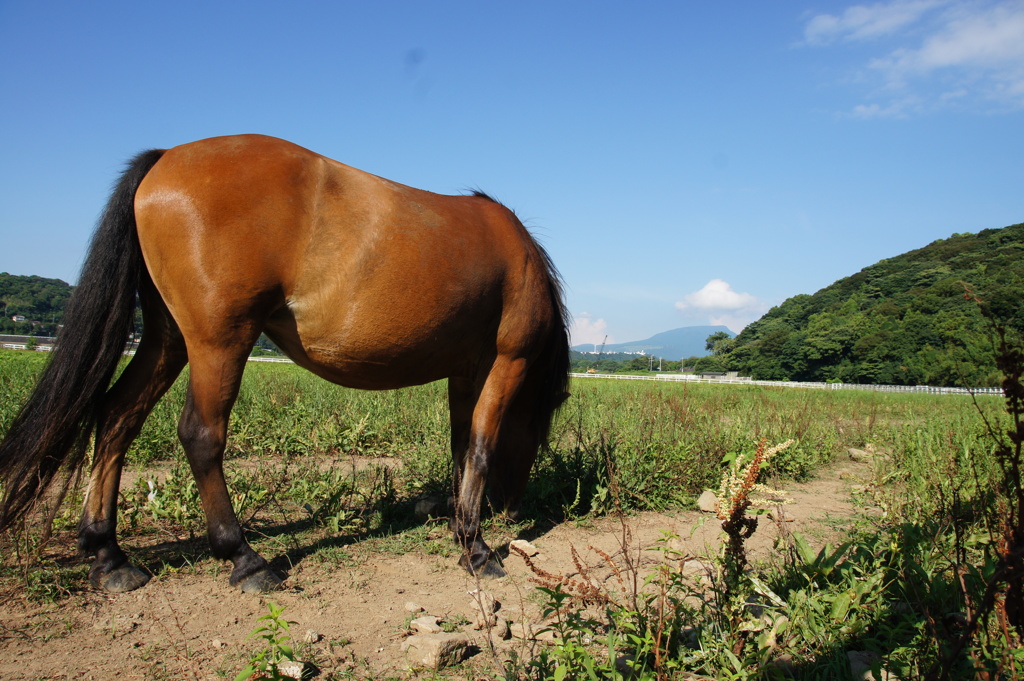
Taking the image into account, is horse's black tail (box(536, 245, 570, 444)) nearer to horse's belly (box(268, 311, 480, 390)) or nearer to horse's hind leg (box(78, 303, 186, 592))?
horse's belly (box(268, 311, 480, 390))

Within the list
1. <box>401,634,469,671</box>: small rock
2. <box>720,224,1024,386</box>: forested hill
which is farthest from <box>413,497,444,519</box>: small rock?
<box>720,224,1024,386</box>: forested hill

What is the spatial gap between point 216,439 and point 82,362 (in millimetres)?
837

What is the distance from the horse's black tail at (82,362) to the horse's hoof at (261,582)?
1.09 m

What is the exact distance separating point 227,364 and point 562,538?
2.70 m

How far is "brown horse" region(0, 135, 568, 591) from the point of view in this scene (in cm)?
→ 311

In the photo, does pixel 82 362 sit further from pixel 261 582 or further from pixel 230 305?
pixel 261 582

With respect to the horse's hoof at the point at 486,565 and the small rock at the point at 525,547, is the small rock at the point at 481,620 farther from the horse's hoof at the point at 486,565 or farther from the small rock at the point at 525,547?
the small rock at the point at 525,547

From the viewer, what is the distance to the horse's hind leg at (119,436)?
315cm

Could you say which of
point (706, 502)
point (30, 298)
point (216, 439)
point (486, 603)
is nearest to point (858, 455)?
point (706, 502)

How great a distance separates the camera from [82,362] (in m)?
3.19

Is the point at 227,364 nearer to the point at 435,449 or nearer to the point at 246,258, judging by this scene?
the point at 246,258

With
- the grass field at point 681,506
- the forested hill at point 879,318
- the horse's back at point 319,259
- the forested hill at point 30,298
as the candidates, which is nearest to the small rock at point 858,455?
the grass field at point 681,506

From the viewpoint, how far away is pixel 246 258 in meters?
3.14

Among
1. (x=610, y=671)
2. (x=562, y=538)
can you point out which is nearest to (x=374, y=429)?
(x=562, y=538)
